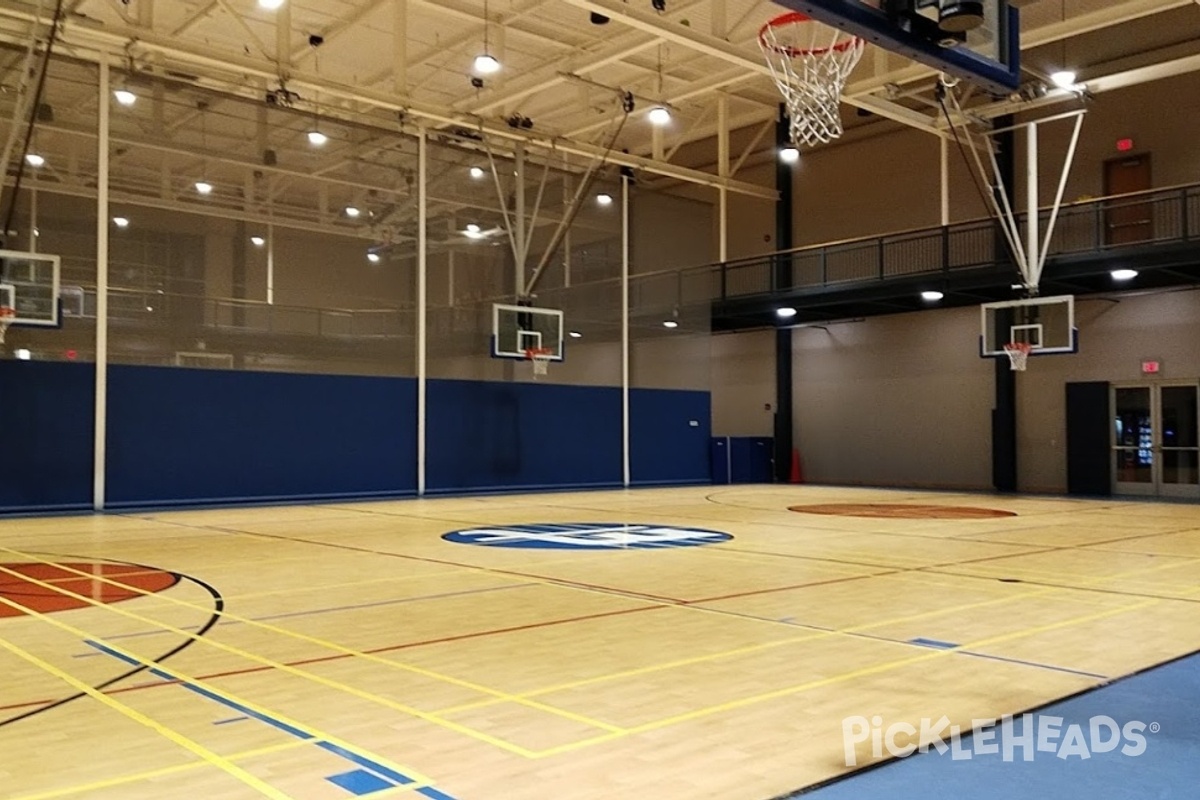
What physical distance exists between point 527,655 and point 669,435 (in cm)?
1893

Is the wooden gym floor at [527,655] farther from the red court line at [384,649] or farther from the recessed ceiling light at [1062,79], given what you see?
the recessed ceiling light at [1062,79]

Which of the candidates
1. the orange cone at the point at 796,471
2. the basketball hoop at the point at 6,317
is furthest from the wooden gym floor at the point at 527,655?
the orange cone at the point at 796,471

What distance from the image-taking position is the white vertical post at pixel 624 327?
23750 mm

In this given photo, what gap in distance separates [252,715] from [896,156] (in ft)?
76.5

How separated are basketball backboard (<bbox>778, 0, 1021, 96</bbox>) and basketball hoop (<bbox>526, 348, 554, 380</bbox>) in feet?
42.9

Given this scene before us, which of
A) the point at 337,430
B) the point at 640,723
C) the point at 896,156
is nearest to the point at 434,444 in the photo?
the point at 337,430

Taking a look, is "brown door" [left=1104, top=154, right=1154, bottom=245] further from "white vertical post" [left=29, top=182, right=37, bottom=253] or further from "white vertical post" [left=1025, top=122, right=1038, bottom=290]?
"white vertical post" [left=29, top=182, right=37, bottom=253]

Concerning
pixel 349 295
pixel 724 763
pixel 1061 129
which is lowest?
pixel 724 763

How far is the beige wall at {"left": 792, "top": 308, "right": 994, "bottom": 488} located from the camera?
23719 mm

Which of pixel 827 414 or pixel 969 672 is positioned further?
pixel 827 414

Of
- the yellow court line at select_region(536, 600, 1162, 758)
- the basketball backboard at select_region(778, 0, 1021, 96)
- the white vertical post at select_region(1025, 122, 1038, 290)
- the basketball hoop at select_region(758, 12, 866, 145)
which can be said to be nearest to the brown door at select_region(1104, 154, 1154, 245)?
the white vertical post at select_region(1025, 122, 1038, 290)

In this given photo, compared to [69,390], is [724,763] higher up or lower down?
lower down

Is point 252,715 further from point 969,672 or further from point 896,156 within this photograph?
point 896,156

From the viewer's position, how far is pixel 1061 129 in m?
21.9
